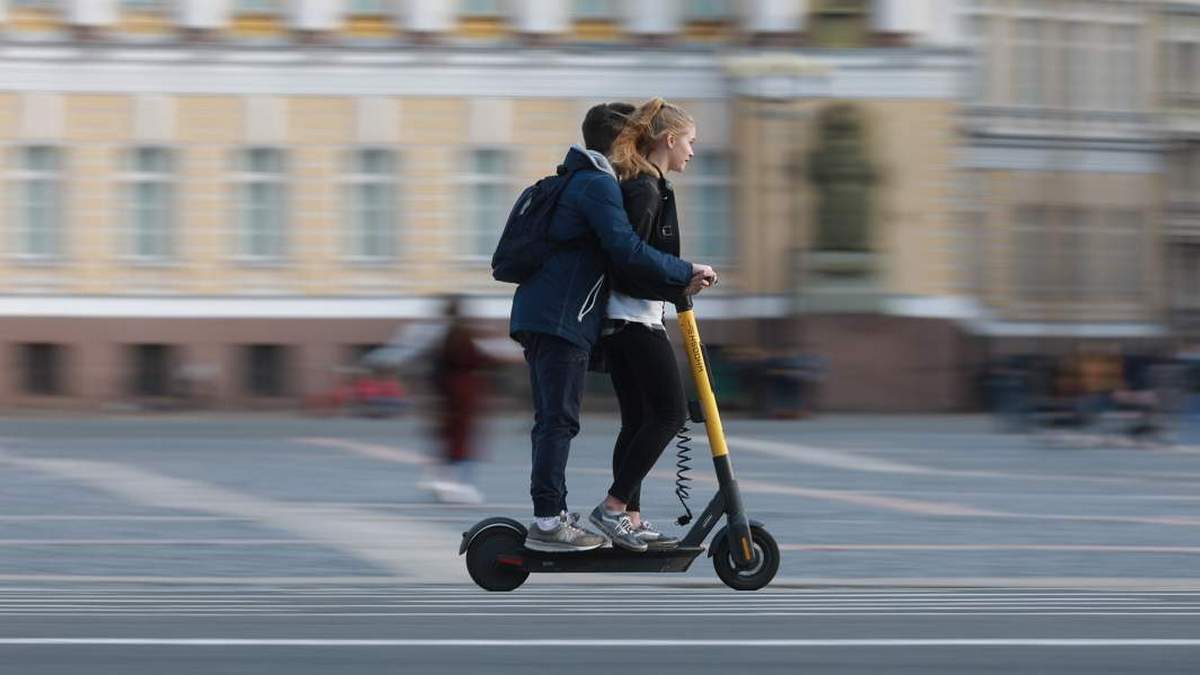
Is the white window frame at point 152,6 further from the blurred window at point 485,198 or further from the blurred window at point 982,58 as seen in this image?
the blurred window at point 982,58

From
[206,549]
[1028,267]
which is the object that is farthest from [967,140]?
[206,549]

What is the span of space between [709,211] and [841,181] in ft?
11.3

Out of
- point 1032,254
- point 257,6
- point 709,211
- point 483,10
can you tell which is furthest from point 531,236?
point 1032,254

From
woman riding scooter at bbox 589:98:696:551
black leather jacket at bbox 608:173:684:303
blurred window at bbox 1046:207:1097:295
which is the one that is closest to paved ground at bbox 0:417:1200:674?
woman riding scooter at bbox 589:98:696:551

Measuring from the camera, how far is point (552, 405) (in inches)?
355

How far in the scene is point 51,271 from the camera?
133 ft

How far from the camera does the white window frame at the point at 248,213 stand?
40.5 meters

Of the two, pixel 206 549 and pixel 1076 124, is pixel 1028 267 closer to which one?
pixel 1076 124

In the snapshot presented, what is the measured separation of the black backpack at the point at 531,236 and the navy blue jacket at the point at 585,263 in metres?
0.03

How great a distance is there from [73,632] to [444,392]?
958 cm

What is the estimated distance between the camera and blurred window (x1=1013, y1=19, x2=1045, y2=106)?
56.7 meters

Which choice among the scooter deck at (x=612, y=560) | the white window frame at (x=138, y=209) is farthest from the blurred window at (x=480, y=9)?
the scooter deck at (x=612, y=560)

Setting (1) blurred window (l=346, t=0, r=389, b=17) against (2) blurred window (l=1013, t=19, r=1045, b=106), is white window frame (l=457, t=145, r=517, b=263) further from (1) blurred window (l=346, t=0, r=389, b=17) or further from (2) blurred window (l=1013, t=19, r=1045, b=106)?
(2) blurred window (l=1013, t=19, r=1045, b=106)

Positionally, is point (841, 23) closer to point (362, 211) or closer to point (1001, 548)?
point (362, 211)
